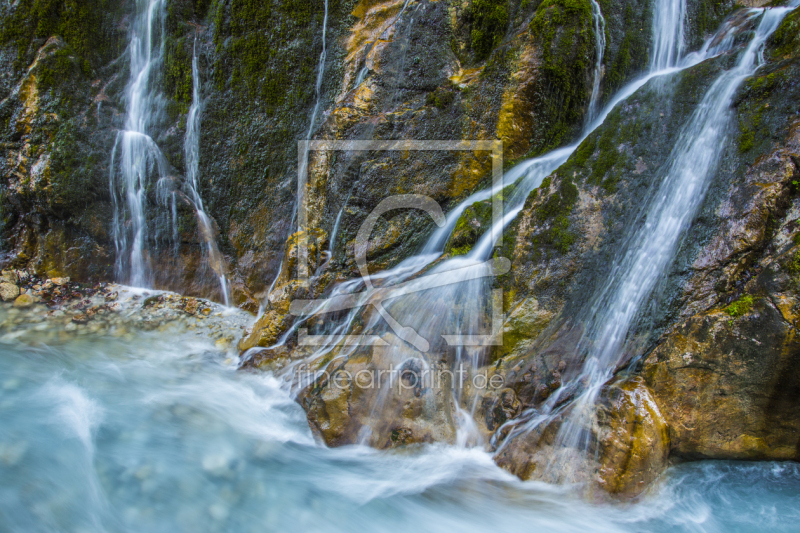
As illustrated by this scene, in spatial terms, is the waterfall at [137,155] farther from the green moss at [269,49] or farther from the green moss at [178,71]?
the green moss at [269,49]

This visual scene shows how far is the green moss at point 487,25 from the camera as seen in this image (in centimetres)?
598

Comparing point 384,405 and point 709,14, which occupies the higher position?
point 709,14

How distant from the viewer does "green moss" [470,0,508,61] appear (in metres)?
5.98

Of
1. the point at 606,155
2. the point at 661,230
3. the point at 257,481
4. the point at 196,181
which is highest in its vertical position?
the point at 606,155

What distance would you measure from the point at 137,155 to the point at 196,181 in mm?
1093

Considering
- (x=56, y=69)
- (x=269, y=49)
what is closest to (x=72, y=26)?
(x=56, y=69)

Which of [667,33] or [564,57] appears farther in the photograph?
[667,33]

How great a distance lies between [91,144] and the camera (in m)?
7.64

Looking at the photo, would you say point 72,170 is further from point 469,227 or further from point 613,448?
Answer: point 613,448

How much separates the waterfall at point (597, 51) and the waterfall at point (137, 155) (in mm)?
7023

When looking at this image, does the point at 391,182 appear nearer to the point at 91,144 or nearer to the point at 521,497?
the point at 521,497

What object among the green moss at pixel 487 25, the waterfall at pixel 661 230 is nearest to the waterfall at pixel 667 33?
the waterfall at pixel 661 230

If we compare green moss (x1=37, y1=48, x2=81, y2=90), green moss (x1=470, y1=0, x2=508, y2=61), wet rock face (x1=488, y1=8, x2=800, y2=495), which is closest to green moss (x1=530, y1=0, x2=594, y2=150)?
green moss (x1=470, y1=0, x2=508, y2=61)

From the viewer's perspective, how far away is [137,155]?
7.73 meters
